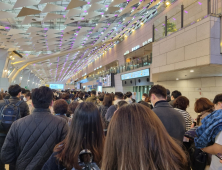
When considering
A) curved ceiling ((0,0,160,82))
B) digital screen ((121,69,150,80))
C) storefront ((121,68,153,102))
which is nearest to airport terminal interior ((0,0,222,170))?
curved ceiling ((0,0,160,82))

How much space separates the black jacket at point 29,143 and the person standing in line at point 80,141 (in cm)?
53

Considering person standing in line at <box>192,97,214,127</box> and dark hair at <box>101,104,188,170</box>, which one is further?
person standing in line at <box>192,97,214,127</box>

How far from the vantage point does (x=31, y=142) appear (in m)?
1.83

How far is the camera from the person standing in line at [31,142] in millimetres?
1824

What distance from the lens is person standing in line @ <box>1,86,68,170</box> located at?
182 cm

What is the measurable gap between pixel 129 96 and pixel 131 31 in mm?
11680

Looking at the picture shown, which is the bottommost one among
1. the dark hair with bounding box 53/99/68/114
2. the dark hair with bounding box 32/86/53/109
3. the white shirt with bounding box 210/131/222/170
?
the white shirt with bounding box 210/131/222/170

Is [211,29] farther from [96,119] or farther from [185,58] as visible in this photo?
[96,119]

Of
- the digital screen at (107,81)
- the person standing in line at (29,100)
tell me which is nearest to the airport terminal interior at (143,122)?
the person standing in line at (29,100)

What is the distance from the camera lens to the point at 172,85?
35.1 feet

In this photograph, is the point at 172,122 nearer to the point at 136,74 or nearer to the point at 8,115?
the point at 8,115

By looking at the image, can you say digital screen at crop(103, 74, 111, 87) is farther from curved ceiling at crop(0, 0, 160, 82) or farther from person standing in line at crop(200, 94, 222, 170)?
person standing in line at crop(200, 94, 222, 170)

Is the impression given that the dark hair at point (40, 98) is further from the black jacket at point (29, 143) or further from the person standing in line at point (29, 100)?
the person standing in line at point (29, 100)

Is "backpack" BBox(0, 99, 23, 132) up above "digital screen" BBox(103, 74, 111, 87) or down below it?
below
